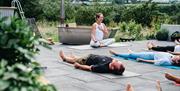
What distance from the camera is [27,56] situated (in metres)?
1.97

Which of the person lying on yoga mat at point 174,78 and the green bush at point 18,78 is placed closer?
the green bush at point 18,78

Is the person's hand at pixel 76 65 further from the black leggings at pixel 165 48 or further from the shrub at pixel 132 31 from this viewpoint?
the shrub at pixel 132 31

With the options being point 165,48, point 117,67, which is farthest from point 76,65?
point 165,48

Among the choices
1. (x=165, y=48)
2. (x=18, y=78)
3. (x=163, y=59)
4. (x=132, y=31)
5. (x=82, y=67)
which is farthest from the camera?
(x=132, y=31)

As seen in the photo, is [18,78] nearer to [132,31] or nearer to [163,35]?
[163,35]

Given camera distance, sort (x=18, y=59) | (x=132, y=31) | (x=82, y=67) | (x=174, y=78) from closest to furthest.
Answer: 1. (x=18, y=59)
2. (x=174, y=78)
3. (x=82, y=67)
4. (x=132, y=31)

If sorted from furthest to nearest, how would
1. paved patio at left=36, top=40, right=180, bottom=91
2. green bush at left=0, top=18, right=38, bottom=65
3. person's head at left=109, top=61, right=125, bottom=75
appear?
person's head at left=109, top=61, right=125, bottom=75 → paved patio at left=36, top=40, right=180, bottom=91 → green bush at left=0, top=18, right=38, bottom=65

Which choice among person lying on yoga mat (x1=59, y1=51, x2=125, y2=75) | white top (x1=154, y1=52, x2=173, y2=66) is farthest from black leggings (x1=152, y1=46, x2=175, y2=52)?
person lying on yoga mat (x1=59, y1=51, x2=125, y2=75)

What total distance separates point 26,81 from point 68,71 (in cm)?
500

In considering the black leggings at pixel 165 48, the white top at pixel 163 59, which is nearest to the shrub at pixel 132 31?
the black leggings at pixel 165 48

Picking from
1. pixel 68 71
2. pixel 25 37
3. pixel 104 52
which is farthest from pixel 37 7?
pixel 25 37

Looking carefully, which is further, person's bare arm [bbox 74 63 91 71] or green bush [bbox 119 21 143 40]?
green bush [bbox 119 21 143 40]

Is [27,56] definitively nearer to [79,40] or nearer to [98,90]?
[98,90]

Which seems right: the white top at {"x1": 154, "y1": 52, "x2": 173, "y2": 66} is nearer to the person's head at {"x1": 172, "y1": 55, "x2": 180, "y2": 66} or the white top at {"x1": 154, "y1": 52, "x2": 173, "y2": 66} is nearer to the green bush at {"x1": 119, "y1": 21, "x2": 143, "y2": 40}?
the person's head at {"x1": 172, "y1": 55, "x2": 180, "y2": 66}
